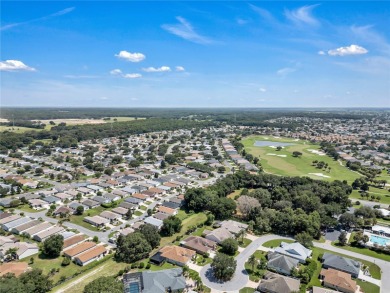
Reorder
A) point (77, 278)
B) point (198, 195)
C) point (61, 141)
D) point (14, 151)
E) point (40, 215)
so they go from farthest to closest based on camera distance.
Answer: point (61, 141) < point (14, 151) < point (198, 195) < point (40, 215) < point (77, 278)

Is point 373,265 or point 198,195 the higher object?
point 198,195

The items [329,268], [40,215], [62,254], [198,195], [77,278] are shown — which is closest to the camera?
[77,278]

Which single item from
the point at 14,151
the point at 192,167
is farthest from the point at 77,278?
the point at 14,151

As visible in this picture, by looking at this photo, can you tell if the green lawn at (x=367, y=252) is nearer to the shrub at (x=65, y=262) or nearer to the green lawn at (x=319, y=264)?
the green lawn at (x=319, y=264)

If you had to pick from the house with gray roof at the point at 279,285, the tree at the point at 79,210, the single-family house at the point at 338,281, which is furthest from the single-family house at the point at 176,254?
the tree at the point at 79,210

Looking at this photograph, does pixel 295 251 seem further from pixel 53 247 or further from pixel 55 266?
pixel 53 247

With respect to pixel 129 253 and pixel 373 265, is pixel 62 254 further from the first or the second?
pixel 373 265

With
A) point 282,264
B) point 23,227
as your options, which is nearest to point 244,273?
point 282,264
